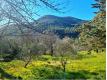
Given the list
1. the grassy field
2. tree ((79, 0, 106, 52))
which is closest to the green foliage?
Result: tree ((79, 0, 106, 52))

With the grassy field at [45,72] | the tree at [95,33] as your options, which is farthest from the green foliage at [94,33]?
the grassy field at [45,72]

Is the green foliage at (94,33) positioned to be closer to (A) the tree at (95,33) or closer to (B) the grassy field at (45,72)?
(A) the tree at (95,33)

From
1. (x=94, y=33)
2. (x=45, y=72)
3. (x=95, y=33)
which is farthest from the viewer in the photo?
(x=45, y=72)

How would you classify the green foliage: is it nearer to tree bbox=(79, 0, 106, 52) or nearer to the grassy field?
tree bbox=(79, 0, 106, 52)

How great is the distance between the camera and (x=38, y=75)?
29656mm

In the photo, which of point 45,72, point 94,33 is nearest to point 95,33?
point 94,33

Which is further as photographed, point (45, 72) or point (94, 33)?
point (45, 72)

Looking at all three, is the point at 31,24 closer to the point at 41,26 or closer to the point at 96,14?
the point at 41,26

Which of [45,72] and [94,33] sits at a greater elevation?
[94,33]

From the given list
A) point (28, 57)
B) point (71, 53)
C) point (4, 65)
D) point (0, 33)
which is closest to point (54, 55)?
point (71, 53)

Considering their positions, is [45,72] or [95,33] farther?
[45,72]

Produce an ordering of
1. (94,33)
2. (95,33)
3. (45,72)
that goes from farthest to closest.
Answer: (45,72) < (94,33) < (95,33)

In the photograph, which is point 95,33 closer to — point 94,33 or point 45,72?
point 94,33

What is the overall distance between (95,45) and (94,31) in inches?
74.2
